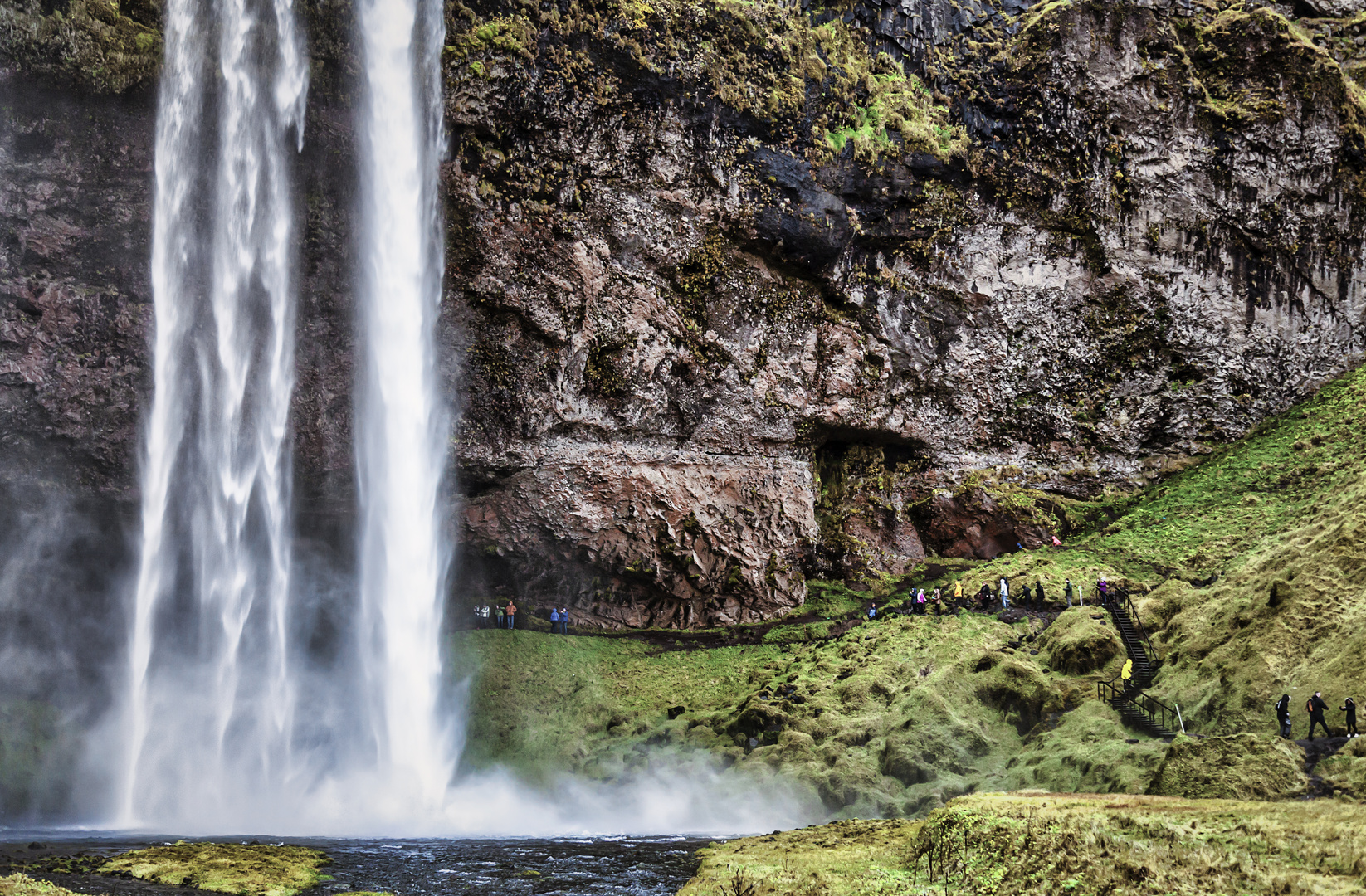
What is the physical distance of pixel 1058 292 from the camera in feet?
138

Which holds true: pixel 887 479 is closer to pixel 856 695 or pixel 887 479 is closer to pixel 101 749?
pixel 856 695

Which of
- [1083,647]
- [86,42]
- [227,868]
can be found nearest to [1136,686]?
[1083,647]

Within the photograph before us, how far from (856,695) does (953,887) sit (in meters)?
15.1

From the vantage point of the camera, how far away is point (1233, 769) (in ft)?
47.3

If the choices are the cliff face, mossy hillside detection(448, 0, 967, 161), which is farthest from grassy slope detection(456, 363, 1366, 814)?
mossy hillside detection(448, 0, 967, 161)

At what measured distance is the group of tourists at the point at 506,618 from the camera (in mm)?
35031

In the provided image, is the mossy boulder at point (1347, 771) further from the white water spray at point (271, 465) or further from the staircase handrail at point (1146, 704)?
the white water spray at point (271, 465)

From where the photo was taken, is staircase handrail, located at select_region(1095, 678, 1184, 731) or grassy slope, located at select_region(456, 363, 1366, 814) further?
staircase handrail, located at select_region(1095, 678, 1184, 731)

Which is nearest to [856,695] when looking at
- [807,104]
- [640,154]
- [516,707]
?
[516,707]

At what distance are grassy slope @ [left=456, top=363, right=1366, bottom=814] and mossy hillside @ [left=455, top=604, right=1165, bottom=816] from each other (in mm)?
73

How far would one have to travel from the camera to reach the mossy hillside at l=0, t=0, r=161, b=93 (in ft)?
93.5

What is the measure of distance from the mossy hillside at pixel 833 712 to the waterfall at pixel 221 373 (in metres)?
7.56

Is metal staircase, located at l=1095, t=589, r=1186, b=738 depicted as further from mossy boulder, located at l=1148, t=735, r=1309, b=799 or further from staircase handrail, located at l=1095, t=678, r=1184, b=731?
mossy boulder, located at l=1148, t=735, r=1309, b=799

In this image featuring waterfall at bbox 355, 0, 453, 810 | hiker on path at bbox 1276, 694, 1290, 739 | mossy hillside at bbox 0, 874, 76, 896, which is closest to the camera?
mossy hillside at bbox 0, 874, 76, 896
